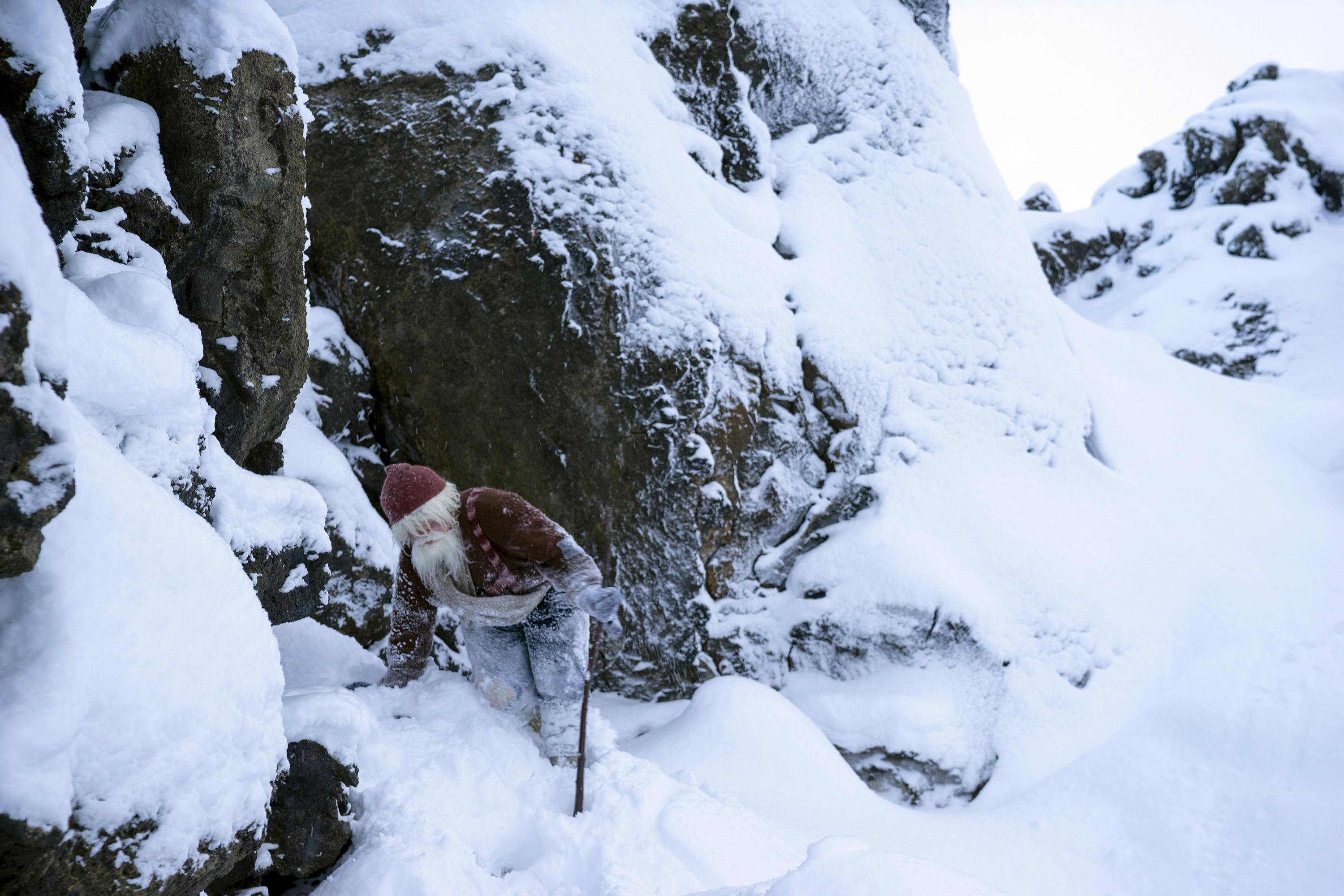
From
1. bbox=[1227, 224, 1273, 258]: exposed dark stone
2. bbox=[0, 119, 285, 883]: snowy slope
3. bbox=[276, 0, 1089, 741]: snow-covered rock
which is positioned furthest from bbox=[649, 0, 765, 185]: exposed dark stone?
bbox=[1227, 224, 1273, 258]: exposed dark stone

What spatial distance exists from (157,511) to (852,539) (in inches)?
152

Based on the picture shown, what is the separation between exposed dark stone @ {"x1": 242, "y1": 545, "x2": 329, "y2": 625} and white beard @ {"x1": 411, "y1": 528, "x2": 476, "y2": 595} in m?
0.50

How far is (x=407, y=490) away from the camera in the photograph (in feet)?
8.34

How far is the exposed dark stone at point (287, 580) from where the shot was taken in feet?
8.50

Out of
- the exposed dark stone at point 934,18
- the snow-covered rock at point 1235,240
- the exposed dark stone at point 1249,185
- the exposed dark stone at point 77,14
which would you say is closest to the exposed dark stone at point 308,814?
the exposed dark stone at point 77,14

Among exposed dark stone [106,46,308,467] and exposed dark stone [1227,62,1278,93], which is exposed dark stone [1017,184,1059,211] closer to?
exposed dark stone [1227,62,1278,93]

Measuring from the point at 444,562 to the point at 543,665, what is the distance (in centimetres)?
56

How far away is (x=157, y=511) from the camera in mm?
1427

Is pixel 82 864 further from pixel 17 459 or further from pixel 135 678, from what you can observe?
pixel 17 459

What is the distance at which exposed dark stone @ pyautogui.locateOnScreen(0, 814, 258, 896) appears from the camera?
3.55 ft

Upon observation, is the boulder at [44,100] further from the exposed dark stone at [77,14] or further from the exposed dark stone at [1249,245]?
the exposed dark stone at [1249,245]

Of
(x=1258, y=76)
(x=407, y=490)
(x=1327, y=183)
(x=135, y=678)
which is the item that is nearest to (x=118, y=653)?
(x=135, y=678)

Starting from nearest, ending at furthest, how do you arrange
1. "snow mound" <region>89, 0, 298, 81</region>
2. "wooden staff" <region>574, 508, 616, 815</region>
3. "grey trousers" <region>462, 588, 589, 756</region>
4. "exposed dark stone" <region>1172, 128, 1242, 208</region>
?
"snow mound" <region>89, 0, 298, 81</region> → "wooden staff" <region>574, 508, 616, 815</region> → "grey trousers" <region>462, 588, 589, 756</region> → "exposed dark stone" <region>1172, 128, 1242, 208</region>

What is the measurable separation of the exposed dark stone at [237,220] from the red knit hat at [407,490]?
666 mm
